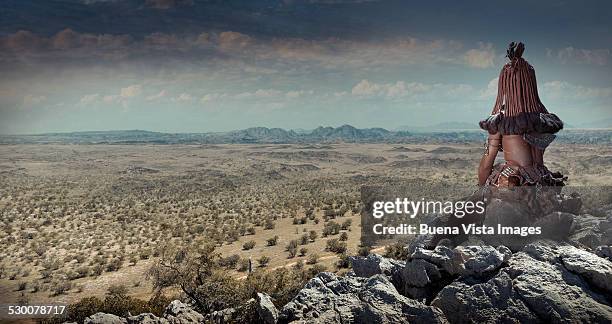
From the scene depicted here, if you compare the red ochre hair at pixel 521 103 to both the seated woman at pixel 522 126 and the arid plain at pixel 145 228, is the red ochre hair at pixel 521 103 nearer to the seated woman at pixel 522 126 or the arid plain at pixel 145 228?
the seated woman at pixel 522 126

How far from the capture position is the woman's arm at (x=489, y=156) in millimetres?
12867

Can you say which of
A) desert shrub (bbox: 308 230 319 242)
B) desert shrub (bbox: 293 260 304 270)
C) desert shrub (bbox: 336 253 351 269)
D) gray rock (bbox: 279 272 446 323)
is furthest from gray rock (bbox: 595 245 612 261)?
desert shrub (bbox: 308 230 319 242)

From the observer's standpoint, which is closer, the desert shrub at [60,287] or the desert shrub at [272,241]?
the desert shrub at [60,287]

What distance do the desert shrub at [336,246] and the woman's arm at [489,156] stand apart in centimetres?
955

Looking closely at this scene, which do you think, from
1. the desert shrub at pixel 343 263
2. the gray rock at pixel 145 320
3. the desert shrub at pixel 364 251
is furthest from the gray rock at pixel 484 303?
the desert shrub at pixel 364 251

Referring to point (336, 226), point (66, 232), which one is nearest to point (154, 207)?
point (66, 232)

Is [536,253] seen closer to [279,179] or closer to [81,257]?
[81,257]

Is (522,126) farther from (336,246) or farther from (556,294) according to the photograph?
(336,246)

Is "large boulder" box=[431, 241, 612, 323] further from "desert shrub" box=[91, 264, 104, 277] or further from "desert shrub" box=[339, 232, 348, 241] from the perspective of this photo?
"desert shrub" box=[91, 264, 104, 277]

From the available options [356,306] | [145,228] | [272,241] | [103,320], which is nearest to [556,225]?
[356,306]

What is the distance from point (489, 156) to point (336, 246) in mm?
10477

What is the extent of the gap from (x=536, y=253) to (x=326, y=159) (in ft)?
330

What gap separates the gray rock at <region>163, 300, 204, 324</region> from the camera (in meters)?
11.0

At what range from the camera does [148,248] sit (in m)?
24.8
